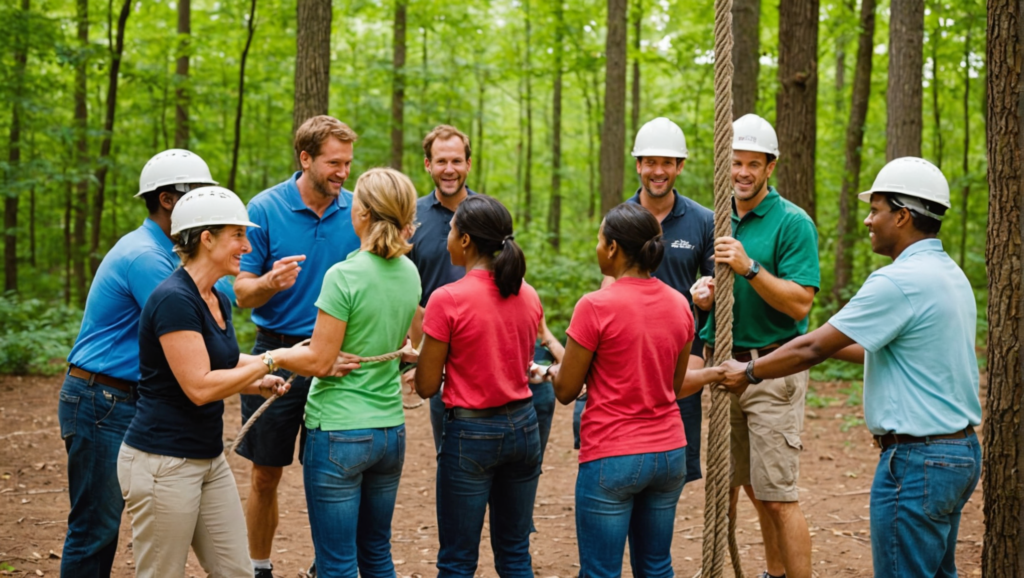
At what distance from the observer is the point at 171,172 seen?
3.50 meters

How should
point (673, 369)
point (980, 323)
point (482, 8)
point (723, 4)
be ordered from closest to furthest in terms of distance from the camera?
point (723, 4) → point (673, 369) → point (980, 323) → point (482, 8)

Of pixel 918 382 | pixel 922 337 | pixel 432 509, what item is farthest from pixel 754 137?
pixel 432 509

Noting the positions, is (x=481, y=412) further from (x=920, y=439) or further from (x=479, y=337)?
(x=920, y=439)

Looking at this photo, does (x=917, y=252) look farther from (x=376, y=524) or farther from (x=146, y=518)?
(x=146, y=518)

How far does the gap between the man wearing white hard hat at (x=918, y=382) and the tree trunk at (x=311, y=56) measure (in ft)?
19.4

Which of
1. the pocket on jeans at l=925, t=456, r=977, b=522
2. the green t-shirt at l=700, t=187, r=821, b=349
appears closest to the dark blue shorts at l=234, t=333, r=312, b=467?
the green t-shirt at l=700, t=187, r=821, b=349

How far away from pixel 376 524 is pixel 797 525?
82.8 inches

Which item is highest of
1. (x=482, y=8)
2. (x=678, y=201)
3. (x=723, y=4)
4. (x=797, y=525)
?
(x=482, y=8)

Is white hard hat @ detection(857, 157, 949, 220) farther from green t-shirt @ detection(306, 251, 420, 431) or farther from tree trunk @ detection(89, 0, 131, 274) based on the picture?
tree trunk @ detection(89, 0, 131, 274)

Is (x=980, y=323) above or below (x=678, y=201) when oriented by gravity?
below

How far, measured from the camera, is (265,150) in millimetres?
17734

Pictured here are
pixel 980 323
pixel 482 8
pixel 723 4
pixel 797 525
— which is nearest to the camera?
pixel 723 4

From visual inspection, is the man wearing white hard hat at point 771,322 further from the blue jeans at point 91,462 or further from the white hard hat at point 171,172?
the blue jeans at point 91,462

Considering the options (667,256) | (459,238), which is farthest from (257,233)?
(667,256)
